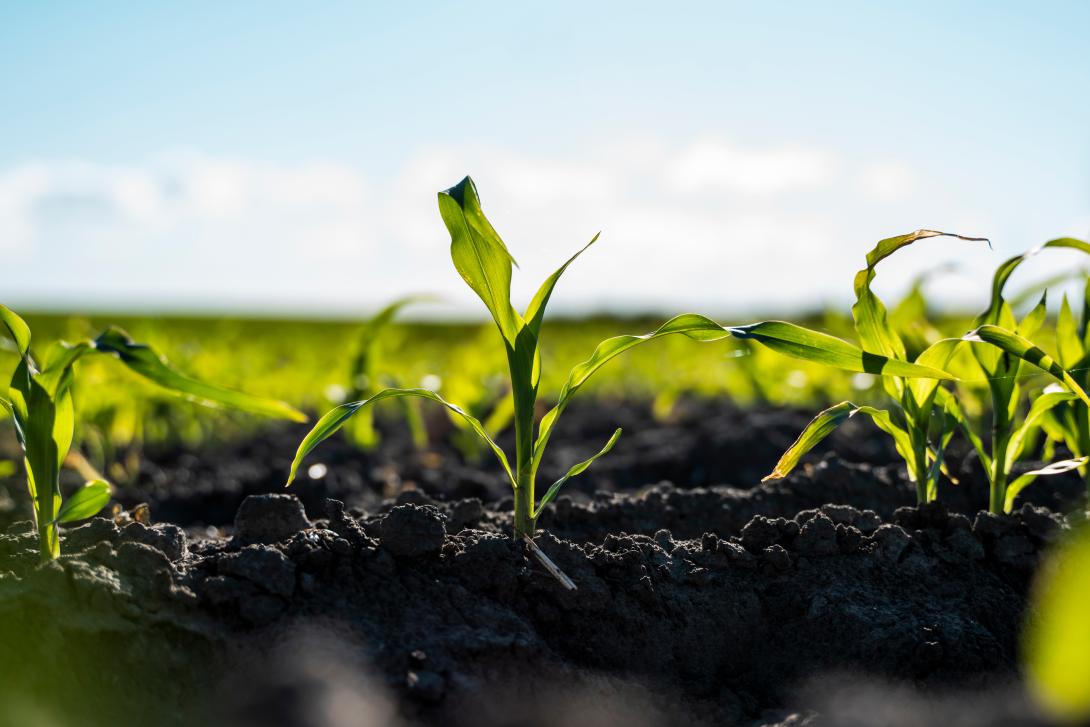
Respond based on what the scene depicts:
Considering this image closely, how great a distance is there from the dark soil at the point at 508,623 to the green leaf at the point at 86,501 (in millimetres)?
69

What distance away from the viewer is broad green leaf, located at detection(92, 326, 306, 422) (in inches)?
58.1

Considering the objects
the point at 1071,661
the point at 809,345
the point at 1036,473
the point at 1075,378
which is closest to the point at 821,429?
the point at 809,345

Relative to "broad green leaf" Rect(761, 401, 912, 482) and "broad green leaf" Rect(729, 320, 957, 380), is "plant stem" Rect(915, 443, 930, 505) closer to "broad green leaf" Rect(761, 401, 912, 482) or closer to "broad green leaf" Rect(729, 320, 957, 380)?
"broad green leaf" Rect(761, 401, 912, 482)

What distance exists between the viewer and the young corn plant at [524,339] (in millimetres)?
1555

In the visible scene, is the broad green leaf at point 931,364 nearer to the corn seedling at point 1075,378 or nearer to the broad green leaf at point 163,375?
the corn seedling at point 1075,378

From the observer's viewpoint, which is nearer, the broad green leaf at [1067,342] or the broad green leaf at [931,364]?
the broad green leaf at [931,364]

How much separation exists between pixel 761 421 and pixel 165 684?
9.52 ft

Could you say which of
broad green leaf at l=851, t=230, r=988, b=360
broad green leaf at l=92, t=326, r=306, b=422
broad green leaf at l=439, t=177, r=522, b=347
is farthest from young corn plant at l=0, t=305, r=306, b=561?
broad green leaf at l=851, t=230, r=988, b=360

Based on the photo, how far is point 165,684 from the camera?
129 cm

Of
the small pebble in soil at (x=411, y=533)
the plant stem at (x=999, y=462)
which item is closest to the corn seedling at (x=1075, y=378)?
the plant stem at (x=999, y=462)

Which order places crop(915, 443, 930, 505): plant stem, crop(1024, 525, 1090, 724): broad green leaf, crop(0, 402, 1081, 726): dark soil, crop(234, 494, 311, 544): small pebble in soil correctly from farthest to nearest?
crop(915, 443, 930, 505): plant stem
crop(234, 494, 311, 544): small pebble in soil
crop(0, 402, 1081, 726): dark soil
crop(1024, 525, 1090, 724): broad green leaf

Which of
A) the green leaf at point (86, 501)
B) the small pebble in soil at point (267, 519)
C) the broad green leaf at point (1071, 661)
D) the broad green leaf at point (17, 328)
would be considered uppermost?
the broad green leaf at point (17, 328)

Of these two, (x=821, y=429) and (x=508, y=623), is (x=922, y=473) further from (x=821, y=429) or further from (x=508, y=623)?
(x=508, y=623)

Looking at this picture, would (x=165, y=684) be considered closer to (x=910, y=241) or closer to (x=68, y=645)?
(x=68, y=645)
